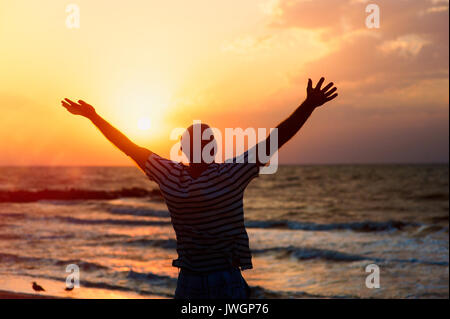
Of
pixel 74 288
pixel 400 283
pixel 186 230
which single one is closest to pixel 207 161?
pixel 186 230

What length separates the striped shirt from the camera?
232 centimetres

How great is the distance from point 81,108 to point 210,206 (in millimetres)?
902

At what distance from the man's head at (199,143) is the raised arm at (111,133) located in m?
0.24

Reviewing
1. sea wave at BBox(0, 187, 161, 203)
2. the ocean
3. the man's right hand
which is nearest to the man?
the man's right hand

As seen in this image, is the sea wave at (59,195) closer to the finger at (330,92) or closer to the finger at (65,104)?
the finger at (65,104)

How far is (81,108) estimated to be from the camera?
268 cm

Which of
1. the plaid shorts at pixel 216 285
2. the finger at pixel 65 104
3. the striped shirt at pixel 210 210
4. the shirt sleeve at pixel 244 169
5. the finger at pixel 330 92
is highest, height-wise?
the finger at pixel 65 104

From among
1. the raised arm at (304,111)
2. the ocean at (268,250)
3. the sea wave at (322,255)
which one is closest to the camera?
the raised arm at (304,111)

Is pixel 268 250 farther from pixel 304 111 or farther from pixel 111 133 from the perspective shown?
pixel 304 111

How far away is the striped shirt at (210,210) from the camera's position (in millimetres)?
2320

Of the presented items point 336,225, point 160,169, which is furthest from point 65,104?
point 336,225

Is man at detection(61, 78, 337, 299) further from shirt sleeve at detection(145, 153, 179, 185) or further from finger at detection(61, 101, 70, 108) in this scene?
finger at detection(61, 101, 70, 108)

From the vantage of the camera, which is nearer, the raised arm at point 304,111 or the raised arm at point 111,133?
the raised arm at point 304,111

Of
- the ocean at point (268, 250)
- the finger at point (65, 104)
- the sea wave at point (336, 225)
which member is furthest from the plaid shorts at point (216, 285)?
the sea wave at point (336, 225)
